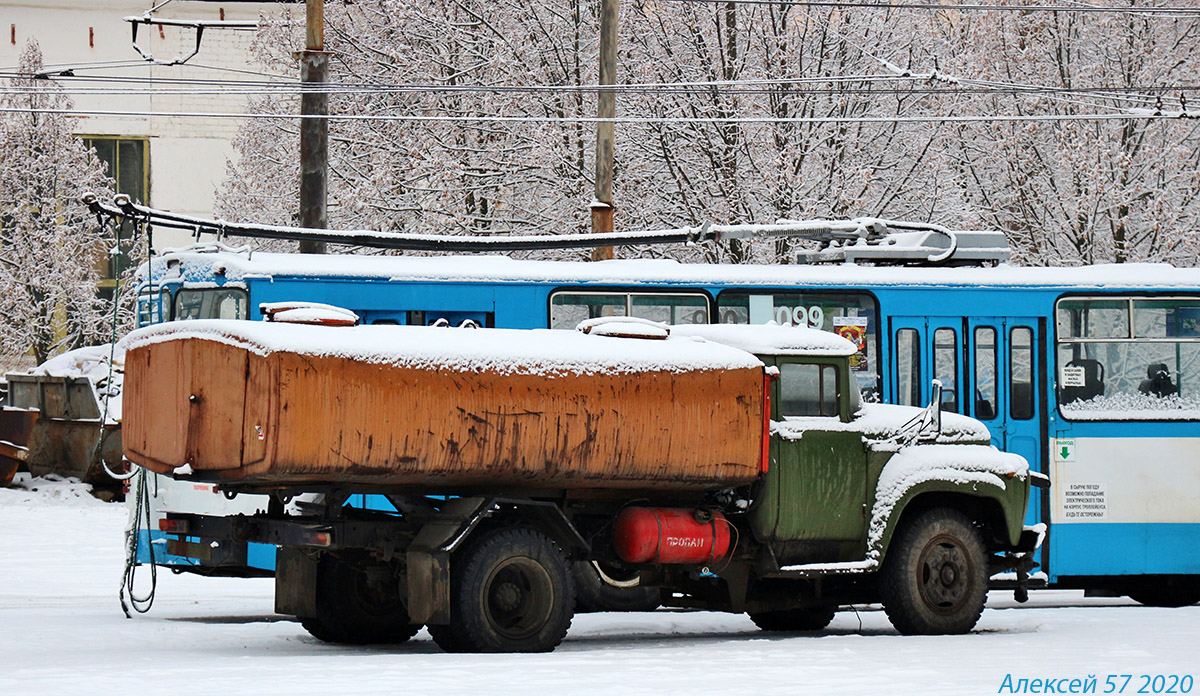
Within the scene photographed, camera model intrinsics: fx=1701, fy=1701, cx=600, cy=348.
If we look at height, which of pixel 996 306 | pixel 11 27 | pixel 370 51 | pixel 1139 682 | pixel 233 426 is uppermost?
pixel 11 27

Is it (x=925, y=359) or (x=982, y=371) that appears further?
(x=982, y=371)

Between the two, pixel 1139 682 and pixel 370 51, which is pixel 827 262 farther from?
pixel 370 51

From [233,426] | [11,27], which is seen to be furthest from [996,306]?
[11,27]

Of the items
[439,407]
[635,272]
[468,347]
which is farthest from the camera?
[635,272]

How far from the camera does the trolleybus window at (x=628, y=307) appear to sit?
15.2 metres

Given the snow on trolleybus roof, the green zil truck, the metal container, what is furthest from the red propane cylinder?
the metal container

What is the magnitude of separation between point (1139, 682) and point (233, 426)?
5.57m

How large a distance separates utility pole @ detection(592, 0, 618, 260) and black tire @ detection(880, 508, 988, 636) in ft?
28.8

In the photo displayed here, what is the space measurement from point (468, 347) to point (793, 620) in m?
4.32

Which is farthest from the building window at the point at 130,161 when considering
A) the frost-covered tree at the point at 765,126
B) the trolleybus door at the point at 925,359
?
the trolleybus door at the point at 925,359

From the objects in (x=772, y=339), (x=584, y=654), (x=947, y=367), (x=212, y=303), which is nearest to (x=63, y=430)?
(x=212, y=303)

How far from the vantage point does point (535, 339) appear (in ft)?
37.5

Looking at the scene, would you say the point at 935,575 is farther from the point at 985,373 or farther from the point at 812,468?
the point at 985,373

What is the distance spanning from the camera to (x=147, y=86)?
5369cm
